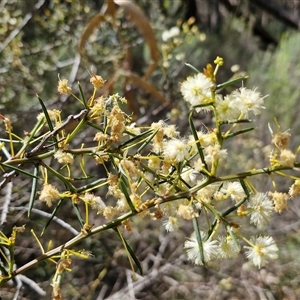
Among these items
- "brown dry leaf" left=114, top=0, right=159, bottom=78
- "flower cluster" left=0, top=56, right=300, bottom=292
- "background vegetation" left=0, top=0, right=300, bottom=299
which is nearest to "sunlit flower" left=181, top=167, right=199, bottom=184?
"flower cluster" left=0, top=56, right=300, bottom=292

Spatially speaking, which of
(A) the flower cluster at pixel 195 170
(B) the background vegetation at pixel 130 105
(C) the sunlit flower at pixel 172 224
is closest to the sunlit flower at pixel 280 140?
(A) the flower cluster at pixel 195 170

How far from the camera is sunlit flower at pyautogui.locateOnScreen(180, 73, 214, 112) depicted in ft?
1.13

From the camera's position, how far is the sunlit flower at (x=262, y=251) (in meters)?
0.37

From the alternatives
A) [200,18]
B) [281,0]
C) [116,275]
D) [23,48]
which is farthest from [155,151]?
[281,0]

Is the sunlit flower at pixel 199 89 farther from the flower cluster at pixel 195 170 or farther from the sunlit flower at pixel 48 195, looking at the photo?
the sunlit flower at pixel 48 195

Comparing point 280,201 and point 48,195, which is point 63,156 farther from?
point 280,201

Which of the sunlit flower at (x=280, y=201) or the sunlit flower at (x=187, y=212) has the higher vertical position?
the sunlit flower at (x=187, y=212)

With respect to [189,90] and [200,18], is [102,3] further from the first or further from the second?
[189,90]

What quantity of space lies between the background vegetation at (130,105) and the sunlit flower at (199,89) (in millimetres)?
590

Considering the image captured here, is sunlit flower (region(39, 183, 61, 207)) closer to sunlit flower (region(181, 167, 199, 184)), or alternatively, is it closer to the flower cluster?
the flower cluster

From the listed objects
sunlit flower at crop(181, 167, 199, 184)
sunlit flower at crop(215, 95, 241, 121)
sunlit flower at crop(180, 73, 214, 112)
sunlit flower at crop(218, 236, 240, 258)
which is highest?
sunlit flower at crop(180, 73, 214, 112)

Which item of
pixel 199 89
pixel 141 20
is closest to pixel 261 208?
pixel 199 89

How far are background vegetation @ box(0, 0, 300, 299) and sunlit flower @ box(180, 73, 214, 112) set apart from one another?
590 mm

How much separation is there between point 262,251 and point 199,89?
0.15m
